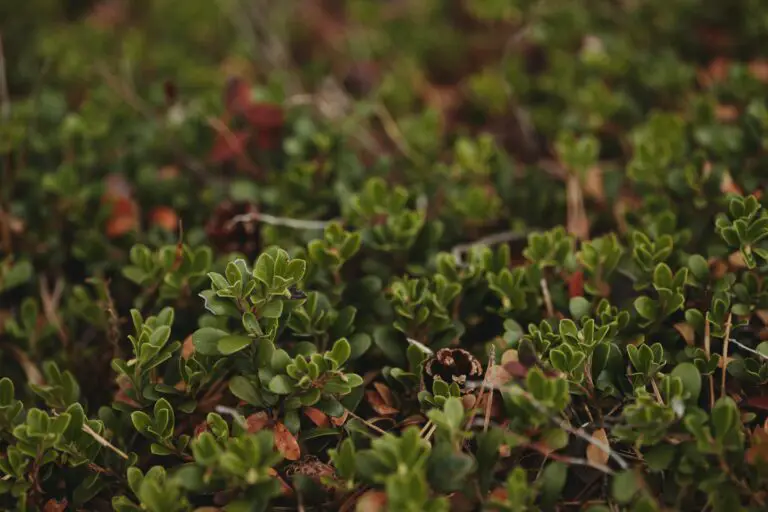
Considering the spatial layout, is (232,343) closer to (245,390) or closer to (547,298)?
(245,390)

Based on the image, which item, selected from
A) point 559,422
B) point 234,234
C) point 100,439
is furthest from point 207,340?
point 559,422

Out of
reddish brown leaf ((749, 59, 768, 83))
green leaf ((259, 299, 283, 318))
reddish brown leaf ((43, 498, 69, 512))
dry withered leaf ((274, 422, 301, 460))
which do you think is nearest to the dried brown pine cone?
green leaf ((259, 299, 283, 318))

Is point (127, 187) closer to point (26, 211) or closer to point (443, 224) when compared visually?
point (26, 211)

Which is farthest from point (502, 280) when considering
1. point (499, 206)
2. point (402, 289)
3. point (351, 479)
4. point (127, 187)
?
point (127, 187)

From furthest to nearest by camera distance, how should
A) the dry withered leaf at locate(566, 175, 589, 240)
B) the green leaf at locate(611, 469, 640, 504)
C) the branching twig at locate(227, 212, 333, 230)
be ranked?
the dry withered leaf at locate(566, 175, 589, 240) < the branching twig at locate(227, 212, 333, 230) < the green leaf at locate(611, 469, 640, 504)

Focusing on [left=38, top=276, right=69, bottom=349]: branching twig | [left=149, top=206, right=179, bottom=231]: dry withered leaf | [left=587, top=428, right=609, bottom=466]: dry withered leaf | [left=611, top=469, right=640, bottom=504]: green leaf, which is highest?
[left=149, top=206, right=179, bottom=231]: dry withered leaf

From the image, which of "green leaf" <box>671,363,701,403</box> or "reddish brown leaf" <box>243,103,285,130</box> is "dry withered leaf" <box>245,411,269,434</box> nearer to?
"green leaf" <box>671,363,701,403</box>

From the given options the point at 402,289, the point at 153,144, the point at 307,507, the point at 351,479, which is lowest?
the point at 307,507
